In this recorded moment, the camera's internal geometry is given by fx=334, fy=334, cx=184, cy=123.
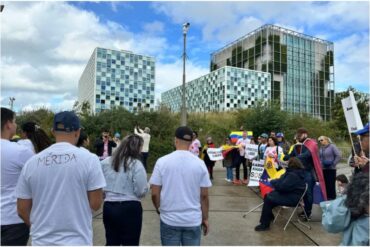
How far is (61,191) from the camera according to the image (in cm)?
230

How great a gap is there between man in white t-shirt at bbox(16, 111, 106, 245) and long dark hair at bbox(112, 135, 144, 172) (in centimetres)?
114

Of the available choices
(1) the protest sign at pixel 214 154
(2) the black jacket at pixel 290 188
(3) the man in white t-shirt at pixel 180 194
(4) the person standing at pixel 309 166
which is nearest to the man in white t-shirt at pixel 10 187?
(3) the man in white t-shirt at pixel 180 194

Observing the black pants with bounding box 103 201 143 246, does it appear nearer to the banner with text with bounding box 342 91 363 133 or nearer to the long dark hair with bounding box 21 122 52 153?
the long dark hair with bounding box 21 122 52 153

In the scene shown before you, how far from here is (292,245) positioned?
5.17 m

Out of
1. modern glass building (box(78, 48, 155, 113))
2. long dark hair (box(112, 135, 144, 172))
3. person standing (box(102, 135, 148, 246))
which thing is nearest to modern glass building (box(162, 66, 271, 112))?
modern glass building (box(78, 48, 155, 113))

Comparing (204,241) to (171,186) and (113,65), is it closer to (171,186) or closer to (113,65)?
(171,186)

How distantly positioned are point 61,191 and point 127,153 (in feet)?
4.33

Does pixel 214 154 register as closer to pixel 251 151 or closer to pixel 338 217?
pixel 251 151

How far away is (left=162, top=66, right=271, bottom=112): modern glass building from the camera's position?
67.9 meters

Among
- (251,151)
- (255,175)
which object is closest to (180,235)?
(255,175)

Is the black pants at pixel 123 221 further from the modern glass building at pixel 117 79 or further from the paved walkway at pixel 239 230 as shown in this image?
the modern glass building at pixel 117 79

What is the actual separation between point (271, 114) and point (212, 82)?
5076 centimetres

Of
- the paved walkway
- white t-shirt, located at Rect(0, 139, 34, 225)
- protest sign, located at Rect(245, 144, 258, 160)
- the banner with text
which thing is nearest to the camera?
white t-shirt, located at Rect(0, 139, 34, 225)

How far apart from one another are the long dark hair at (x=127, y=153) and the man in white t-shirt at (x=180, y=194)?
43 centimetres
